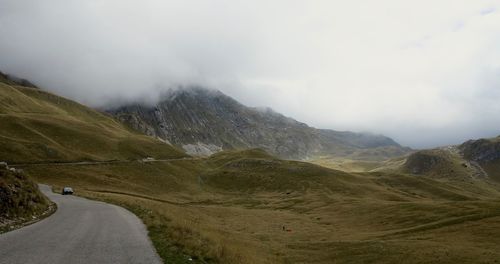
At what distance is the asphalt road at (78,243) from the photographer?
822 inches

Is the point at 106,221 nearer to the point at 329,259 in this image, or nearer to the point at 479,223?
the point at 329,259

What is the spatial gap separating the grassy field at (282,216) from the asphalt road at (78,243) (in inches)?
72.8

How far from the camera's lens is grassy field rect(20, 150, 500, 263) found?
37.0 metres

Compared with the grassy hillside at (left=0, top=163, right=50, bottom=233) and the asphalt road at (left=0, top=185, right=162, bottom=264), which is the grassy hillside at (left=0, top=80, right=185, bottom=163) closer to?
the grassy hillside at (left=0, top=163, right=50, bottom=233)

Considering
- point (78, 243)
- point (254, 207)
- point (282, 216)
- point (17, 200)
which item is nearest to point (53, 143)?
point (254, 207)

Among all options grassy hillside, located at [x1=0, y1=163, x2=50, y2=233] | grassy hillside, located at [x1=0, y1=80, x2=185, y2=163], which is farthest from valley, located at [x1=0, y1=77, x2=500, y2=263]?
grassy hillside, located at [x1=0, y1=163, x2=50, y2=233]

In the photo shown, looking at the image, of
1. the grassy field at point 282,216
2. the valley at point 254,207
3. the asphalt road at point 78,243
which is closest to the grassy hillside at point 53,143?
the valley at point 254,207

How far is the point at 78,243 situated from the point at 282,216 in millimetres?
70612

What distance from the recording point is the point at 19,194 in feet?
129

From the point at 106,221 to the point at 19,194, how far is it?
9.52 meters

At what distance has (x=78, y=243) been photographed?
25234 mm

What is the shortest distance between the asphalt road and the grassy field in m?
1.85

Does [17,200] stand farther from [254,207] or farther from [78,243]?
[254,207]

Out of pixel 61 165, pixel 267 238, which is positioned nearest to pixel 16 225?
pixel 267 238
